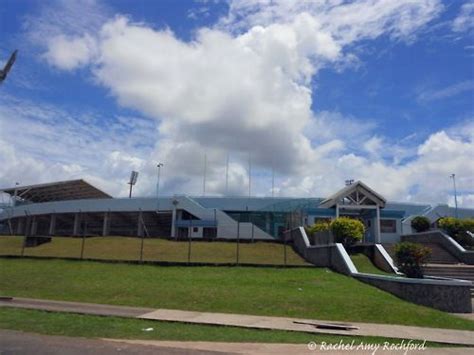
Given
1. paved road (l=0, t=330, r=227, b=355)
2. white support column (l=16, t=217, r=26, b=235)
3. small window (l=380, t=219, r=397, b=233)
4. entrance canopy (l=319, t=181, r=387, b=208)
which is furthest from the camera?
white support column (l=16, t=217, r=26, b=235)

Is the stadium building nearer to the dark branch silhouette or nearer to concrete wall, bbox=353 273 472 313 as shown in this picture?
concrete wall, bbox=353 273 472 313

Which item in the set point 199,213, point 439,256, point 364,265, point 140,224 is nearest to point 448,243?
point 439,256

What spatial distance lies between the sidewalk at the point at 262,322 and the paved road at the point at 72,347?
284cm

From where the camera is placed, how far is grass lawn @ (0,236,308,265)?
24.7 meters

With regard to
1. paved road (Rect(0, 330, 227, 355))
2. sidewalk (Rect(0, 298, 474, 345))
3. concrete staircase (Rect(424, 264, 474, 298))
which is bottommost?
paved road (Rect(0, 330, 227, 355))

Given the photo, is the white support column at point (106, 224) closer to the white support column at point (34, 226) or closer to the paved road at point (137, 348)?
the white support column at point (34, 226)

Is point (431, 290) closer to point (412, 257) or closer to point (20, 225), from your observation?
point (412, 257)

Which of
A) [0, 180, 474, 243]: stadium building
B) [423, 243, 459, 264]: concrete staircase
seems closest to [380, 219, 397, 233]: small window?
[0, 180, 474, 243]: stadium building

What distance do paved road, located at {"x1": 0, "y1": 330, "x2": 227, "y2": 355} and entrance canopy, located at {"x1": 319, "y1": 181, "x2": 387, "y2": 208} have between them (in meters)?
27.6

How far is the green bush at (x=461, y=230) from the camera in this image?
28.3 m

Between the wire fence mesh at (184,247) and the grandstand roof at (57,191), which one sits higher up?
the grandstand roof at (57,191)

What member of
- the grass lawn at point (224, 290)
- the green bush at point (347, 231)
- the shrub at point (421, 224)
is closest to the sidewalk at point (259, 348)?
the grass lawn at point (224, 290)

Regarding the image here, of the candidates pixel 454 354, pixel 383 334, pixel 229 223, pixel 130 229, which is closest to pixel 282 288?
pixel 383 334

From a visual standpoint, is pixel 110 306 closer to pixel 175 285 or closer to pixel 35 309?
pixel 35 309
